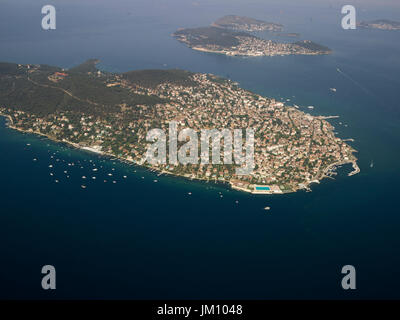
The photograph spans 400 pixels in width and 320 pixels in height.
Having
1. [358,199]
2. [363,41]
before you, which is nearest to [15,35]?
[358,199]

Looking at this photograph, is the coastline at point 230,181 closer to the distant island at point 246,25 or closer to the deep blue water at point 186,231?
the deep blue water at point 186,231

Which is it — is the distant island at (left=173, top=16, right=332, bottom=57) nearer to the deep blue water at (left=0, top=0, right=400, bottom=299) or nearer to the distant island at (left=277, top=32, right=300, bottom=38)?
the distant island at (left=277, top=32, right=300, bottom=38)

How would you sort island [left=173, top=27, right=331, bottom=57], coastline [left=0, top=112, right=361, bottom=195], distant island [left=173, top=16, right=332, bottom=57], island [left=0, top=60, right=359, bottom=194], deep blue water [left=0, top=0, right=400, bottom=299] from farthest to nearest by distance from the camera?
1. distant island [left=173, top=16, right=332, bottom=57]
2. island [left=173, top=27, right=331, bottom=57]
3. island [left=0, top=60, right=359, bottom=194]
4. coastline [left=0, top=112, right=361, bottom=195]
5. deep blue water [left=0, top=0, right=400, bottom=299]

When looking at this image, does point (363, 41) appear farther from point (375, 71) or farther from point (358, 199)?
point (358, 199)

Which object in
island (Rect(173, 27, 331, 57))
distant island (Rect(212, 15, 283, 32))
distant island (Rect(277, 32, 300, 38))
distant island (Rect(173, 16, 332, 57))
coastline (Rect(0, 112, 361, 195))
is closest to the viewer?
coastline (Rect(0, 112, 361, 195))

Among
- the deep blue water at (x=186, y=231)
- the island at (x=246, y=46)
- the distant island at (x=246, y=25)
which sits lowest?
the deep blue water at (x=186, y=231)

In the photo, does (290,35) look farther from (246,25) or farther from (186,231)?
(186,231)

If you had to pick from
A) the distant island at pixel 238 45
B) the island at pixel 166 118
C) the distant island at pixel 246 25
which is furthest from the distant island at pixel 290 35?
the island at pixel 166 118

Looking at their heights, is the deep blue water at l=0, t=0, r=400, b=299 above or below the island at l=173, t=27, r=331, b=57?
below

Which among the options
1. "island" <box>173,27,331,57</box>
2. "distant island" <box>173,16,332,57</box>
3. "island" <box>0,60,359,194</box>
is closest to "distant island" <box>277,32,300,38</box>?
"distant island" <box>173,16,332,57</box>
